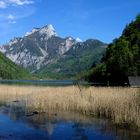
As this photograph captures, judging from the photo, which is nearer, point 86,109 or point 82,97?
point 86,109

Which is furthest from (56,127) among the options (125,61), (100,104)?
(125,61)

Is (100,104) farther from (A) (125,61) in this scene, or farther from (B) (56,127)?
(A) (125,61)

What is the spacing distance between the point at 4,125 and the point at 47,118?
5.06m

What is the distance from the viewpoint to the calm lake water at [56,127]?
2348cm

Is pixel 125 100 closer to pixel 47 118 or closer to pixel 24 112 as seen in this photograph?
pixel 47 118

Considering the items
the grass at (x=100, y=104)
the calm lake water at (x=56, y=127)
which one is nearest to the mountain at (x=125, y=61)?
the grass at (x=100, y=104)

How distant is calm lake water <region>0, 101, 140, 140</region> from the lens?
77.0 feet

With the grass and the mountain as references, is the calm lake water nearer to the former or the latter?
the grass

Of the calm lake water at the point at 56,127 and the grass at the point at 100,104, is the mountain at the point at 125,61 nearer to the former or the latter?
the grass at the point at 100,104

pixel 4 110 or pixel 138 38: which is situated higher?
pixel 138 38

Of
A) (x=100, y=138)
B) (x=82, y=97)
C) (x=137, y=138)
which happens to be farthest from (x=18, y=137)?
(x=82, y=97)

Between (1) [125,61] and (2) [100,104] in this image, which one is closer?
(2) [100,104]

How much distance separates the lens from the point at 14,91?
58.4m

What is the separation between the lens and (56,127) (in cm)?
2756
